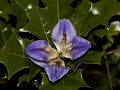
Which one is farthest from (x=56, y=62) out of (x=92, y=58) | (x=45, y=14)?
(x=45, y=14)

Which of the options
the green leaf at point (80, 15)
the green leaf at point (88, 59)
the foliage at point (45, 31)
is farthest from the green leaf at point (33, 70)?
the green leaf at point (80, 15)

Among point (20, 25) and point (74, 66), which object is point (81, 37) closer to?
point (74, 66)

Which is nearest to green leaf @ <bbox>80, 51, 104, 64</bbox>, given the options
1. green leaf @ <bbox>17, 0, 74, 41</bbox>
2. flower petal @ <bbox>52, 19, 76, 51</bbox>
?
flower petal @ <bbox>52, 19, 76, 51</bbox>

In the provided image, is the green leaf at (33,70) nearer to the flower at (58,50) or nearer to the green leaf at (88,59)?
the flower at (58,50)

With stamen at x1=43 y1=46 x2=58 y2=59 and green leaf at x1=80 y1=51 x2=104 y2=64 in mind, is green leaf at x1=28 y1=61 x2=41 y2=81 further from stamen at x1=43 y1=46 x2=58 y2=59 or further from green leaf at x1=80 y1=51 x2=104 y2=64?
green leaf at x1=80 y1=51 x2=104 y2=64

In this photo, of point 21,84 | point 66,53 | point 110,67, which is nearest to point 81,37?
point 66,53

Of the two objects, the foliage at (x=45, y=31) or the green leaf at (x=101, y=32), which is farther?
the green leaf at (x=101, y=32)

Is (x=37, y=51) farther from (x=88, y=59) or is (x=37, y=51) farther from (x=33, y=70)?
(x=88, y=59)
